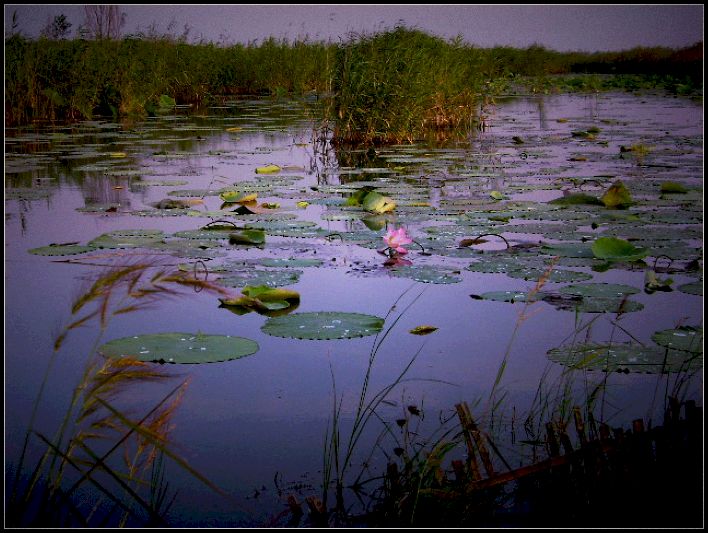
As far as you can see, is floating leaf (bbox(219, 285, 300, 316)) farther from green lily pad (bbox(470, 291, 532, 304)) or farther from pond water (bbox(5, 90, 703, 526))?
green lily pad (bbox(470, 291, 532, 304))

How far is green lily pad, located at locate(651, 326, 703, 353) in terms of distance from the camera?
2.13 meters

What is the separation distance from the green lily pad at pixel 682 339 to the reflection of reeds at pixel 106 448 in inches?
53.4

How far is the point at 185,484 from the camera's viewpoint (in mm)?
1559

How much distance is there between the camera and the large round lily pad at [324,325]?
232 centimetres

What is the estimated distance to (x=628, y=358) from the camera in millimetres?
2080

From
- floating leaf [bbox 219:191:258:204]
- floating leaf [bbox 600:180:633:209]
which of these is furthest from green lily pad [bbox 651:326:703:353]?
floating leaf [bbox 219:191:258:204]

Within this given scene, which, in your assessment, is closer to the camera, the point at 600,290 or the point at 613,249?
the point at 600,290

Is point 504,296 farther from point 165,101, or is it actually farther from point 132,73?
point 165,101

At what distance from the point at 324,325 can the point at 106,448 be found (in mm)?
875

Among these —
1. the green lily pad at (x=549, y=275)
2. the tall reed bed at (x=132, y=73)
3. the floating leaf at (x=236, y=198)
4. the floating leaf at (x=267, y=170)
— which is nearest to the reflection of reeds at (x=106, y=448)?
the green lily pad at (x=549, y=275)

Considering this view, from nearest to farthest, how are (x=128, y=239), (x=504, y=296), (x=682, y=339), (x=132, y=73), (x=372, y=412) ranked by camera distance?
1. (x=372, y=412)
2. (x=682, y=339)
3. (x=504, y=296)
4. (x=128, y=239)
5. (x=132, y=73)

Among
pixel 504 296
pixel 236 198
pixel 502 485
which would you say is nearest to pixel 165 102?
pixel 236 198

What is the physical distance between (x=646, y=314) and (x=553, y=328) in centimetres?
35

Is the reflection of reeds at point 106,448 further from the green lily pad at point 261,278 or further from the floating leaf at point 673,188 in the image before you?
the floating leaf at point 673,188
